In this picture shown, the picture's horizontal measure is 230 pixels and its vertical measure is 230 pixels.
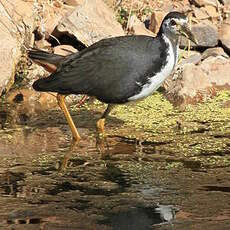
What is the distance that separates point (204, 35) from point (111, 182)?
186 inches

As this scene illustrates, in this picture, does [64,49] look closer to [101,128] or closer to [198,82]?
[198,82]

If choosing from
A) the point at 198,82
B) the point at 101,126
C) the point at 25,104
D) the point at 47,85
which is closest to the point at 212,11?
the point at 198,82

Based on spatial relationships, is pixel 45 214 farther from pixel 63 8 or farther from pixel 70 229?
pixel 63 8

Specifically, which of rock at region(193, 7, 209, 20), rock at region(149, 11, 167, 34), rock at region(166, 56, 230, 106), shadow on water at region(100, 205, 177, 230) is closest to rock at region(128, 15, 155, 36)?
rock at region(149, 11, 167, 34)

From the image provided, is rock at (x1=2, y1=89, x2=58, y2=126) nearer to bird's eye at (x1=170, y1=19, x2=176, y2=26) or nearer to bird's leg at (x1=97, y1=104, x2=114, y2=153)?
bird's leg at (x1=97, y1=104, x2=114, y2=153)

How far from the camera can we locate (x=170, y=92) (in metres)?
8.91

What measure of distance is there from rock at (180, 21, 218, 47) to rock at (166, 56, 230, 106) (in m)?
0.87

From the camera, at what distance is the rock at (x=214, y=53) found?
1009 centimetres

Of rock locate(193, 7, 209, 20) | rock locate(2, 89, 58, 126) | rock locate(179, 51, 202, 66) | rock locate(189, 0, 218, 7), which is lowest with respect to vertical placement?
rock locate(2, 89, 58, 126)

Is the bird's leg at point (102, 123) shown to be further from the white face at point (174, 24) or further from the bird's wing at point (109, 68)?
the white face at point (174, 24)

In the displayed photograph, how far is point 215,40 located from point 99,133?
10.6 ft

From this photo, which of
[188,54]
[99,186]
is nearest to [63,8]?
[188,54]

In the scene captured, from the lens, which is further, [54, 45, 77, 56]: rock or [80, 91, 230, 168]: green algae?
[54, 45, 77, 56]: rock

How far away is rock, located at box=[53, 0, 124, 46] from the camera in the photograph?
9.56 metres
